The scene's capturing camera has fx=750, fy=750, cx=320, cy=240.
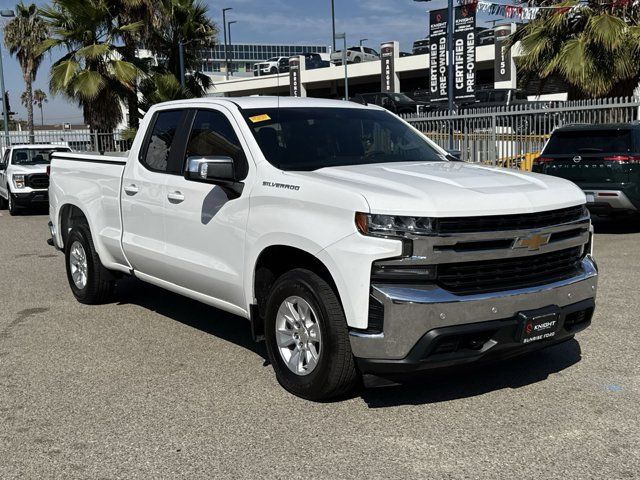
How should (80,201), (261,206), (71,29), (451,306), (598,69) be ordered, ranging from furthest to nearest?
(71,29)
(598,69)
(80,201)
(261,206)
(451,306)

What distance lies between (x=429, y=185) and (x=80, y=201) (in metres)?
4.13

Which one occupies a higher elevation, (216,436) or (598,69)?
(598,69)

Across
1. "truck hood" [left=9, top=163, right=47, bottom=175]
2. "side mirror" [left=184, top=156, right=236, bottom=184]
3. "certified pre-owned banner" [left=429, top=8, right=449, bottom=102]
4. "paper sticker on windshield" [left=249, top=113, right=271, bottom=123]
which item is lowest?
"truck hood" [left=9, top=163, right=47, bottom=175]

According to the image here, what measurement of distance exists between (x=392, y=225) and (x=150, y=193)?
2.60 metres

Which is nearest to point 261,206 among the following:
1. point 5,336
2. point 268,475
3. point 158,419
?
point 158,419

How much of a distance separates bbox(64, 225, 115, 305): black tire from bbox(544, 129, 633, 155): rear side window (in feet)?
25.9

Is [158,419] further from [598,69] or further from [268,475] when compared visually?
[598,69]

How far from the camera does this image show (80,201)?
7.20 meters

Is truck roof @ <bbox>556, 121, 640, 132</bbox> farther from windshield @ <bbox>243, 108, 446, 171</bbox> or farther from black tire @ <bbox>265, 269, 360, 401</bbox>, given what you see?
black tire @ <bbox>265, 269, 360, 401</bbox>

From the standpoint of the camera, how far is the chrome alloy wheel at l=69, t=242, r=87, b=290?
734 cm

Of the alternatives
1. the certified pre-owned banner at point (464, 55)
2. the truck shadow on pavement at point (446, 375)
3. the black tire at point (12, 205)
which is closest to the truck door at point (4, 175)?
the black tire at point (12, 205)

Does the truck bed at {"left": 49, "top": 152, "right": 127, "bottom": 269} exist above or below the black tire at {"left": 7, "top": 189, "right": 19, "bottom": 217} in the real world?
above

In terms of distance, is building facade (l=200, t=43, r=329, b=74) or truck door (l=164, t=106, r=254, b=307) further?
building facade (l=200, t=43, r=329, b=74)

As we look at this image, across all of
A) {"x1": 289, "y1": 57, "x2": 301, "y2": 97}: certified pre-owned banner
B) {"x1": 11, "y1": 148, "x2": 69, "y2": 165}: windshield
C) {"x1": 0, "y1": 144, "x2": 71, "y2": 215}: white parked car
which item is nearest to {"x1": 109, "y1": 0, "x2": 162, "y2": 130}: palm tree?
{"x1": 11, "y1": 148, "x2": 69, "y2": 165}: windshield
